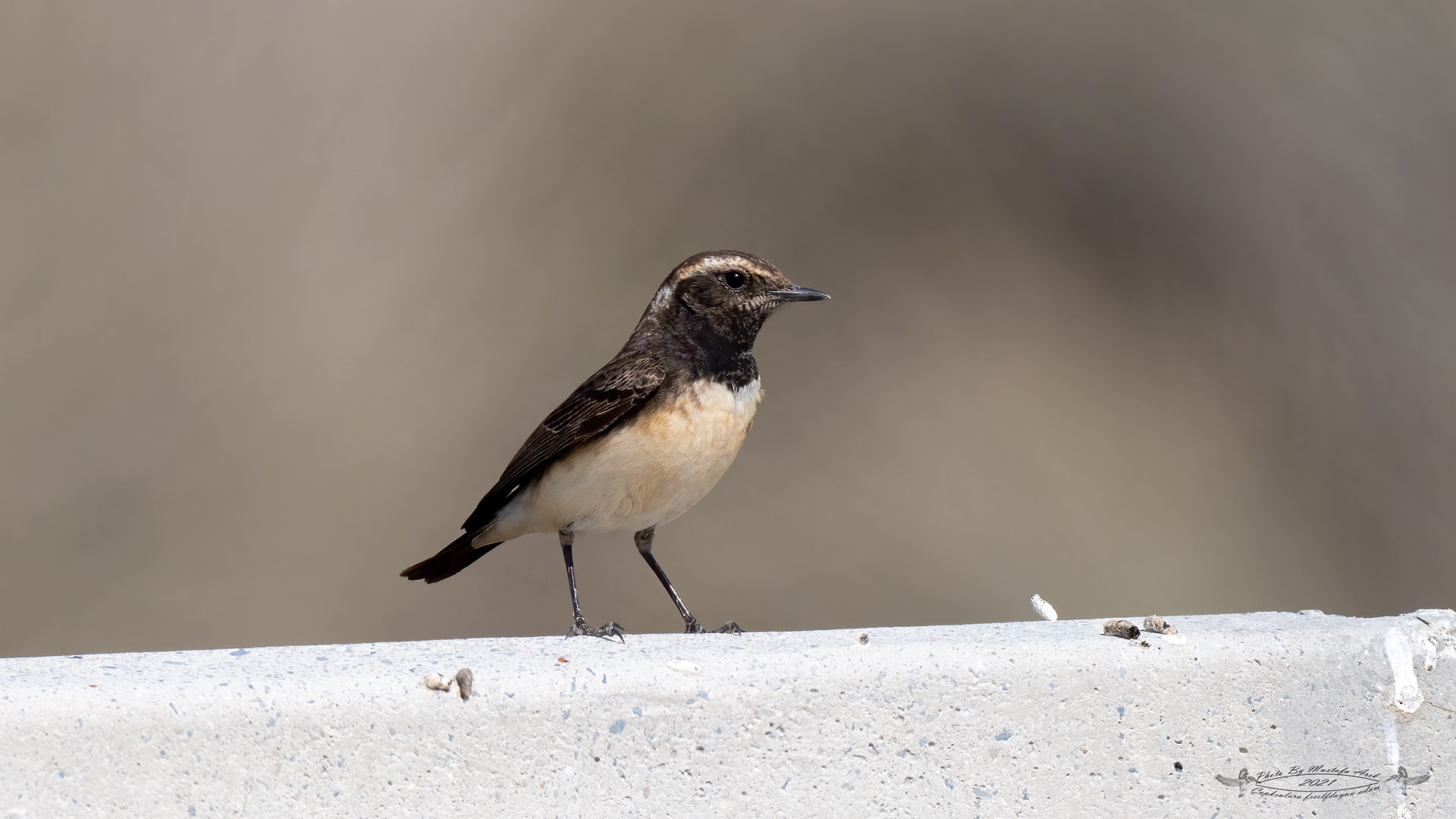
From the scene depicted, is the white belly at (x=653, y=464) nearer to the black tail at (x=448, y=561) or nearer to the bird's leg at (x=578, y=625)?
the bird's leg at (x=578, y=625)

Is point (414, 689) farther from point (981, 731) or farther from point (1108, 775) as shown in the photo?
point (1108, 775)

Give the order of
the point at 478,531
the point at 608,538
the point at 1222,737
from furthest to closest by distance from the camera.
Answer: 1. the point at 608,538
2. the point at 478,531
3. the point at 1222,737

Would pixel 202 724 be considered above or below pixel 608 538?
below

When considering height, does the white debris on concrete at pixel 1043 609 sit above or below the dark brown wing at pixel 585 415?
below

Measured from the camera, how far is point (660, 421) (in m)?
4.00

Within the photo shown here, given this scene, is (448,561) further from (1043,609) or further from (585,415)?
(1043,609)

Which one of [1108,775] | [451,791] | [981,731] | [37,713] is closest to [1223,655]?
[1108,775]

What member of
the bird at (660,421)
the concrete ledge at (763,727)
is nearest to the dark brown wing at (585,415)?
the bird at (660,421)

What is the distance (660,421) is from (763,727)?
151 centimetres

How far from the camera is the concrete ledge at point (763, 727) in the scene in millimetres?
2451

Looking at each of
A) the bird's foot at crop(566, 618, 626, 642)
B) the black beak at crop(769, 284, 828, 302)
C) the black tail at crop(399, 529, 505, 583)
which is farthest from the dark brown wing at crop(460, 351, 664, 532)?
the bird's foot at crop(566, 618, 626, 642)

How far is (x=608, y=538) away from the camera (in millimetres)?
7938

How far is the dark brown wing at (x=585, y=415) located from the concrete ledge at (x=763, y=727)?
4.34ft

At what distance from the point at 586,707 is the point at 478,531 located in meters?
2.13
